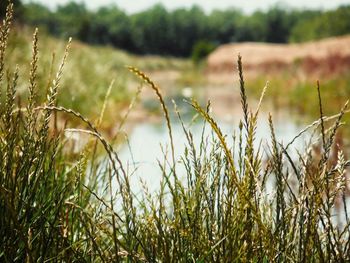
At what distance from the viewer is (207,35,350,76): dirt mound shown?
17797 millimetres

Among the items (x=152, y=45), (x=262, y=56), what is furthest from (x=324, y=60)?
(x=152, y=45)

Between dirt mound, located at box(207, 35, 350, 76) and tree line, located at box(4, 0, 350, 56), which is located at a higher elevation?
tree line, located at box(4, 0, 350, 56)

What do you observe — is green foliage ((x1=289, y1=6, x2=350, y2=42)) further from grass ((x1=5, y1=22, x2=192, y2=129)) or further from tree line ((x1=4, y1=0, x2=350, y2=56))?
tree line ((x1=4, y1=0, x2=350, y2=56))

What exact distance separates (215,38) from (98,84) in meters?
66.8

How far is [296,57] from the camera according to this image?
20.8 meters

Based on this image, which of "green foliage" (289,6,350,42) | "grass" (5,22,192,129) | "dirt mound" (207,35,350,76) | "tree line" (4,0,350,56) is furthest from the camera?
"tree line" (4,0,350,56)

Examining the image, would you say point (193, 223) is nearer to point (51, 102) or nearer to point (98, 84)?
point (51, 102)


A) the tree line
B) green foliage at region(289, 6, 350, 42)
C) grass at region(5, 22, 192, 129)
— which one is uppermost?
the tree line

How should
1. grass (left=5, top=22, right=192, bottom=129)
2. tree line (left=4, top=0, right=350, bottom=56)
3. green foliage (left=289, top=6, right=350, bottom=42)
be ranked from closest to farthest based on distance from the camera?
1. grass (left=5, top=22, right=192, bottom=129)
2. green foliage (left=289, top=6, right=350, bottom=42)
3. tree line (left=4, top=0, right=350, bottom=56)

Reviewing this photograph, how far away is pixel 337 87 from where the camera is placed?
12.7 m

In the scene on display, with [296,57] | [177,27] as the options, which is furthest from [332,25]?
[177,27]

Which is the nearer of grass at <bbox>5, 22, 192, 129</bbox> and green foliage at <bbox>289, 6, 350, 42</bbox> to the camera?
grass at <bbox>5, 22, 192, 129</bbox>

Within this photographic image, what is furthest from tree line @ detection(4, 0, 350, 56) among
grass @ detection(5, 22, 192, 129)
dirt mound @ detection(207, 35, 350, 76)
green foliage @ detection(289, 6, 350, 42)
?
grass @ detection(5, 22, 192, 129)

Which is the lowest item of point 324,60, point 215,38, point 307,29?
point 324,60
